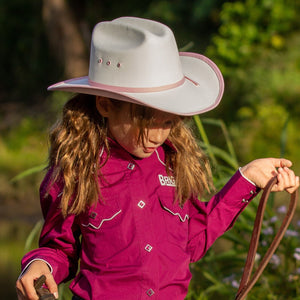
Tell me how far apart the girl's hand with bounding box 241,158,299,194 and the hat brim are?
0.81 ft

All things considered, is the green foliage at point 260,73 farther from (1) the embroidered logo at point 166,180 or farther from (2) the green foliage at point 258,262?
(1) the embroidered logo at point 166,180

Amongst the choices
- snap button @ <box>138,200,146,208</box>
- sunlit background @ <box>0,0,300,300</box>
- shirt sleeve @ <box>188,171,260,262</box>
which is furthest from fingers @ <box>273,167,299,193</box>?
sunlit background @ <box>0,0,300,300</box>

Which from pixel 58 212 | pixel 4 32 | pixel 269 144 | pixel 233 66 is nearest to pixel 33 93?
pixel 4 32

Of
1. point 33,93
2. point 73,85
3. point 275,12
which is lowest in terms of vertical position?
point 33,93

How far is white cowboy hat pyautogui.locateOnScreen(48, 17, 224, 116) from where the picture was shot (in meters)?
1.97

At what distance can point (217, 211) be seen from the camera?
2.21 m

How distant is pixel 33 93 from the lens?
1153 cm

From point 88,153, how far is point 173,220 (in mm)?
320

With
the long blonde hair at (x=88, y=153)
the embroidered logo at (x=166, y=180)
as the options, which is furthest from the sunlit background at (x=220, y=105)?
the embroidered logo at (x=166, y=180)

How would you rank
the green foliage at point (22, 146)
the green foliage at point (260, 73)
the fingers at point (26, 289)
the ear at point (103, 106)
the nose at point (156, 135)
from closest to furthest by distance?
the fingers at point (26, 289) → the nose at point (156, 135) → the ear at point (103, 106) → the green foliage at point (260, 73) → the green foliage at point (22, 146)

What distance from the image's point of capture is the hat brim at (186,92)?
76.1 inches

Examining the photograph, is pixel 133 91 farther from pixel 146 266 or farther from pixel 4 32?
pixel 4 32

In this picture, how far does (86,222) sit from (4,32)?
10.0m

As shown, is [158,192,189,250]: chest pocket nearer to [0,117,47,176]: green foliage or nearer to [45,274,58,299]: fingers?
[45,274,58,299]: fingers
